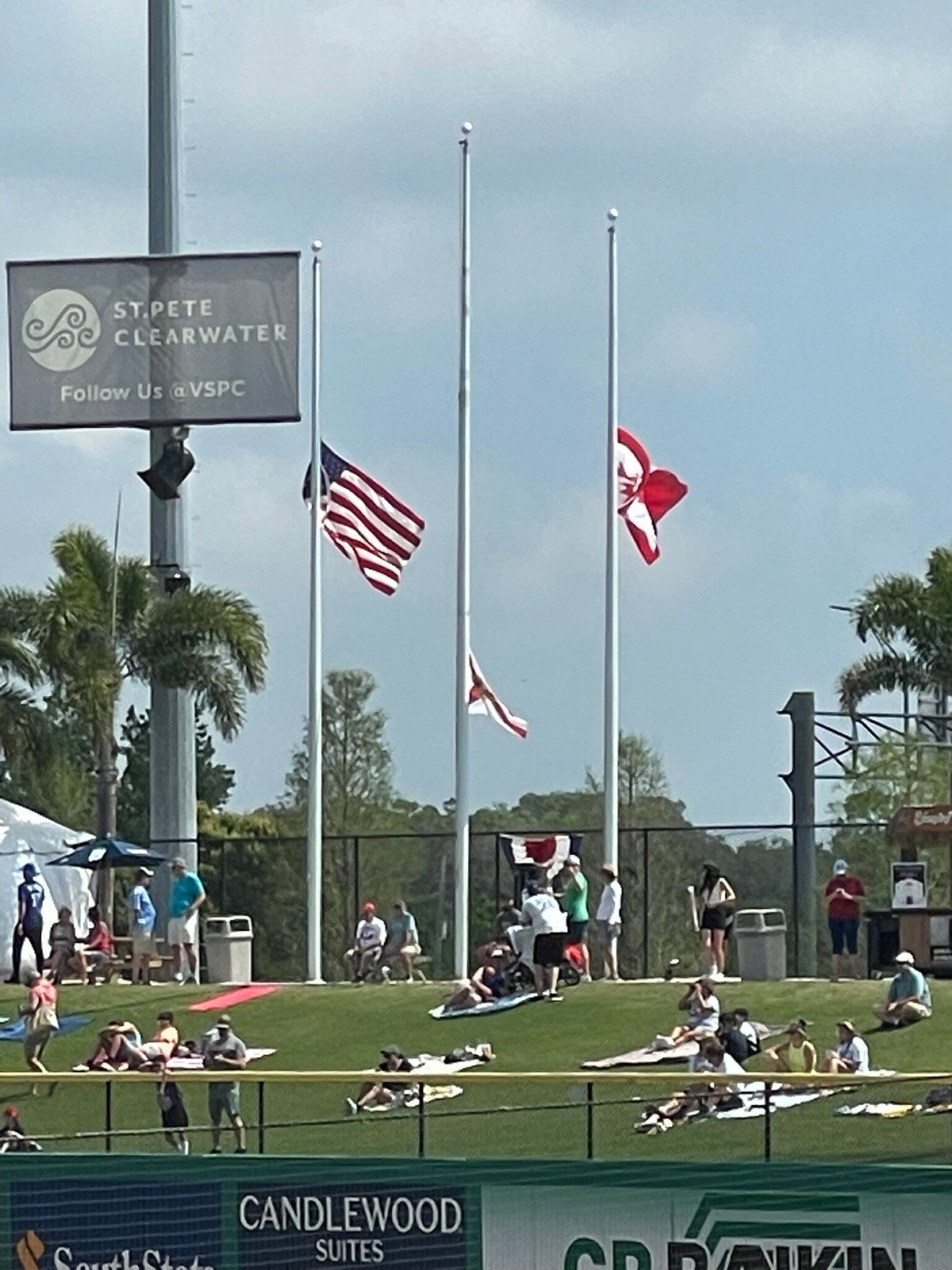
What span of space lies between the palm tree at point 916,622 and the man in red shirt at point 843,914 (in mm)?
13008

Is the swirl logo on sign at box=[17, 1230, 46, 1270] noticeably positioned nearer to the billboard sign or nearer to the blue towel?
the billboard sign

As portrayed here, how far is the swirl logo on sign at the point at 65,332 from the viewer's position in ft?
146

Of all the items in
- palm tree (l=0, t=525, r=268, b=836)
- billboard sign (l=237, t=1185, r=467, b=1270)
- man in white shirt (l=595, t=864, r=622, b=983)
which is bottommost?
billboard sign (l=237, t=1185, r=467, b=1270)

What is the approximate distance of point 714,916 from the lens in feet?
112

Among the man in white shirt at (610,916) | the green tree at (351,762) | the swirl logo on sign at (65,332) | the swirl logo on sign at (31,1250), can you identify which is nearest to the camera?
the swirl logo on sign at (31,1250)

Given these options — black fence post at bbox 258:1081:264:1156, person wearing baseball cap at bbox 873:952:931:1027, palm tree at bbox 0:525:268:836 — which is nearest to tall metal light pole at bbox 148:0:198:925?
palm tree at bbox 0:525:268:836

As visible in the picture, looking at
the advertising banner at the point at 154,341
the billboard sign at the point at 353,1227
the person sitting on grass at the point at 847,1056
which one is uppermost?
the advertising banner at the point at 154,341

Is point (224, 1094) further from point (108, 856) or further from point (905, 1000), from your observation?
point (108, 856)

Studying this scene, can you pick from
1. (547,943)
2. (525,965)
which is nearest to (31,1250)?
(547,943)

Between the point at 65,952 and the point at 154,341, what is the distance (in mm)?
10637

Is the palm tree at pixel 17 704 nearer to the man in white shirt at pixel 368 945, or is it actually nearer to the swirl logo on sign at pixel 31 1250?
the man in white shirt at pixel 368 945

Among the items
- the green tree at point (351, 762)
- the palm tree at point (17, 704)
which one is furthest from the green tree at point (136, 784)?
the palm tree at point (17, 704)

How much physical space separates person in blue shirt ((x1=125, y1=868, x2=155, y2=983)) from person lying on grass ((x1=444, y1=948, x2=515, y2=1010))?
5.36 metres

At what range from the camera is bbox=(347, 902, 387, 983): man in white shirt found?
37.4m
